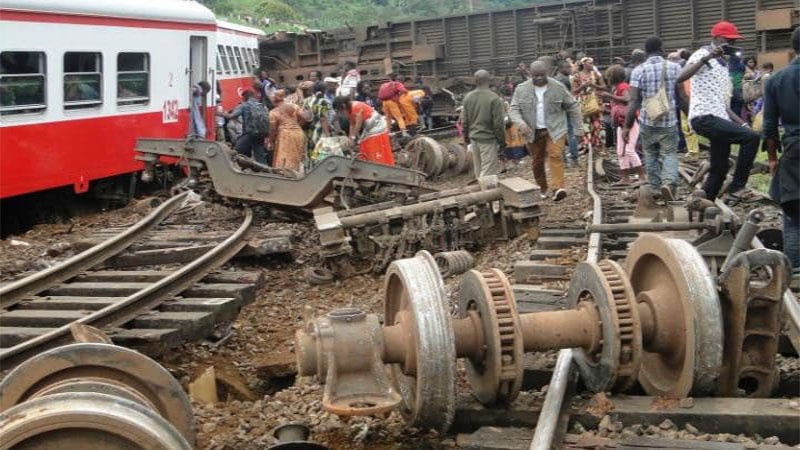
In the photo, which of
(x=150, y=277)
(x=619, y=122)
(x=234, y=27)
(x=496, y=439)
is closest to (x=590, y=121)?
(x=619, y=122)

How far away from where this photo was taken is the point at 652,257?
416 cm

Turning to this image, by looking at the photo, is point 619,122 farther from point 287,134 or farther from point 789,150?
point 789,150

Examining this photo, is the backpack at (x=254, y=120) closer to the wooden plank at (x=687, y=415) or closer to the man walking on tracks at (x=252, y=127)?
the man walking on tracks at (x=252, y=127)

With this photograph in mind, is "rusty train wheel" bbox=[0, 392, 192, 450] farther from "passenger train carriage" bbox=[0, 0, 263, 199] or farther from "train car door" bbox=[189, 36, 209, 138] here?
"train car door" bbox=[189, 36, 209, 138]

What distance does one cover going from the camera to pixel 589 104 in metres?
14.6

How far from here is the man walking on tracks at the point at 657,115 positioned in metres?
8.96

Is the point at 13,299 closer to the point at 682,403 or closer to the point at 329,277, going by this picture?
the point at 329,277

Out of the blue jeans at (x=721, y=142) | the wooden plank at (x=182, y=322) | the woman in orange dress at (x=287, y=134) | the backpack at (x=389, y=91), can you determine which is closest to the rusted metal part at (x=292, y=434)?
the wooden plank at (x=182, y=322)

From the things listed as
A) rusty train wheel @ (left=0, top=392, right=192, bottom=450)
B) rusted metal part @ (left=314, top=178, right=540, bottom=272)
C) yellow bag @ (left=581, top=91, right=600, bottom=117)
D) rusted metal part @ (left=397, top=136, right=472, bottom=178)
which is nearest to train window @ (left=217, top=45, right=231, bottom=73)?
rusted metal part @ (left=397, top=136, right=472, bottom=178)

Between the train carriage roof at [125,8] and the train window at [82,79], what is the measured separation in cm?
54

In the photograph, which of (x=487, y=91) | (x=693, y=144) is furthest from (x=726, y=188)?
(x=693, y=144)

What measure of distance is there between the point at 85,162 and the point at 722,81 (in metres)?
7.80

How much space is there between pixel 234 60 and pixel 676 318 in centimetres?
1982

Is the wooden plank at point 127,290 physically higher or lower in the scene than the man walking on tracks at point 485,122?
lower
